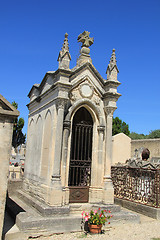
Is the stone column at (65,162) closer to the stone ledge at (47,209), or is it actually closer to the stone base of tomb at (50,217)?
the stone base of tomb at (50,217)

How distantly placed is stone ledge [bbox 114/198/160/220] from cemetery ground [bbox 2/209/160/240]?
2.87ft

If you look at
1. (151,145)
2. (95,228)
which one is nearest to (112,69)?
(95,228)

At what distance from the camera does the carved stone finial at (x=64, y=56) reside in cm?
798

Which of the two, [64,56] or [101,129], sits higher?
[64,56]

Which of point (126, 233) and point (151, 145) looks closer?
point (126, 233)

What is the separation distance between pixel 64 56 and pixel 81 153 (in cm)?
343

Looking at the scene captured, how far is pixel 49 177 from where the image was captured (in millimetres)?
7797

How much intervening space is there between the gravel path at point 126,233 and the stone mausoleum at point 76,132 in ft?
3.29

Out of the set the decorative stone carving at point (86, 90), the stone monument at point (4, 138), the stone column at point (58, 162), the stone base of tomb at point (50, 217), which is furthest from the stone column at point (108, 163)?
the stone monument at point (4, 138)

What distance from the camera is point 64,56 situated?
801 centimetres

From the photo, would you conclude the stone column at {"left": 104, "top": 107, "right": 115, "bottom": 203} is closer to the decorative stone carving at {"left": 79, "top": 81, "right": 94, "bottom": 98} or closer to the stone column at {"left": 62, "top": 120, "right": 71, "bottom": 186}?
the decorative stone carving at {"left": 79, "top": 81, "right": 94, "bottom": 98}

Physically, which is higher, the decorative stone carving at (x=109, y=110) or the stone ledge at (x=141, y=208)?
the decorative stone carving at (x=109, y=110)

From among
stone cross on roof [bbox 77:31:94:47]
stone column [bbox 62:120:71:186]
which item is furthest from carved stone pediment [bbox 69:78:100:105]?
stone cross on roof [bbox 77:31:94:47]

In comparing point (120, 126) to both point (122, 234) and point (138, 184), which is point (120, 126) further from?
point (122, 234)
